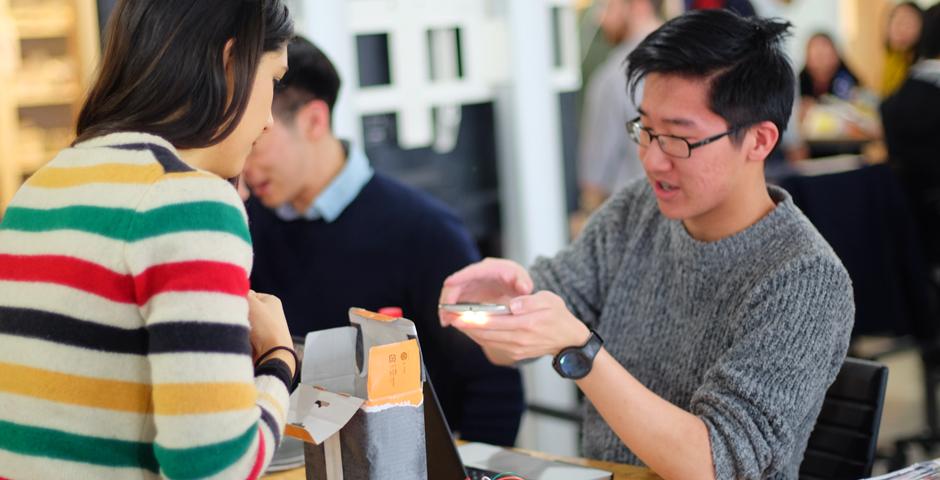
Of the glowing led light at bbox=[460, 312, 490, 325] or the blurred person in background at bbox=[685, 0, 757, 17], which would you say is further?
the blurred person in background at bbox=[685, 0, 757, 17]

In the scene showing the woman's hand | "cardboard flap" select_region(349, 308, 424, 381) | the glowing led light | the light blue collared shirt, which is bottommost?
the glowing led light

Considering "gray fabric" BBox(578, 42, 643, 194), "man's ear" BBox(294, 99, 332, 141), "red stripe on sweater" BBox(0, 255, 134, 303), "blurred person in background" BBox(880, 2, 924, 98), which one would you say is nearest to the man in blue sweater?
"man's ear" BBox(294, 99, 332, 141)

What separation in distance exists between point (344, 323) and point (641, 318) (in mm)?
707

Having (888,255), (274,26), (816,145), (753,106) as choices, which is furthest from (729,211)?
(816,145)

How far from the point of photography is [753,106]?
1.83m

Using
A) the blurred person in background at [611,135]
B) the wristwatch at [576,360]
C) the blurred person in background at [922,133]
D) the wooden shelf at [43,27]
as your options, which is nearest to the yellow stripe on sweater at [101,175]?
the wristwatch at [576,360]

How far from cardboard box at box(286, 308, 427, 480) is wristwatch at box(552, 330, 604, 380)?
0.25m

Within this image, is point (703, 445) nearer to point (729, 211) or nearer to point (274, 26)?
point (729, 211)

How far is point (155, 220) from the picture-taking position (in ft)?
3.59

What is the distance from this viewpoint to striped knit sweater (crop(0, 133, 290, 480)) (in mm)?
1077

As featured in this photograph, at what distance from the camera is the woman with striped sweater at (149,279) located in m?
1.08

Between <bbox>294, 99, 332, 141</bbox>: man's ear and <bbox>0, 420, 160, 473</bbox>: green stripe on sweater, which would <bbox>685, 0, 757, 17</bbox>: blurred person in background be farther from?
<bbox>0, 420, 160, 473</bbox>: green stripe on sweater

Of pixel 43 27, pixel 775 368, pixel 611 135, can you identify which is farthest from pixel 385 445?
pixel 611 135

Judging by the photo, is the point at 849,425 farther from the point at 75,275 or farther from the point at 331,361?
the point at 75,275
